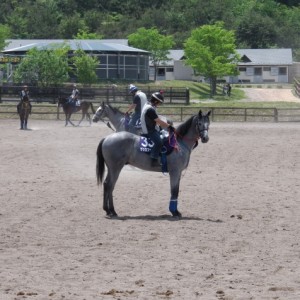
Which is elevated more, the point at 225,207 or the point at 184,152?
the point at 184,152

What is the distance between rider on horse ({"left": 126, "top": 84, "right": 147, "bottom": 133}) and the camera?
65.8 ft

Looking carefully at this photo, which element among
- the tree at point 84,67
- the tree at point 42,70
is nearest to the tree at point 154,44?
the tree at point 84,67

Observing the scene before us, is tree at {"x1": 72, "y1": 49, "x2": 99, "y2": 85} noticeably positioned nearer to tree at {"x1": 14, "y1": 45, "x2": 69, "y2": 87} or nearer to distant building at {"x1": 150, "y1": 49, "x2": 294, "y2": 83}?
tree at {"x1": 14, "y1": 45, "x2": 69, "y2": 87}

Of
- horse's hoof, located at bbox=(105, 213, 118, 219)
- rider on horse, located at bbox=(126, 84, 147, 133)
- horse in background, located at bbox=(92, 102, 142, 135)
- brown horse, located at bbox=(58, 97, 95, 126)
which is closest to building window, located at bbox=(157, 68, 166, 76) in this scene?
brown horse, located at bbox=(58, 97, 95, 126)

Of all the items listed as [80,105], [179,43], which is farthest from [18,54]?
[179,43]

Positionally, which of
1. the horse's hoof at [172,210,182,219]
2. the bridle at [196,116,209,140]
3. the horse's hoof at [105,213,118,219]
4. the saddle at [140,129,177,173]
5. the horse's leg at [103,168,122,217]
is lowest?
the horse's hoof at [105,213,118,219]

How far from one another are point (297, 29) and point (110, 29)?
33.2 m

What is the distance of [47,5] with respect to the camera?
17550 centimetres

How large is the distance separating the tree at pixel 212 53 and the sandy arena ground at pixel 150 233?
6586cm

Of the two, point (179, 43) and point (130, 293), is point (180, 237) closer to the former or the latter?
point (130, 293)

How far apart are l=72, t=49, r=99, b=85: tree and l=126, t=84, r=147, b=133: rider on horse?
61.8 meters

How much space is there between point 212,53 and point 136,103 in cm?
7399

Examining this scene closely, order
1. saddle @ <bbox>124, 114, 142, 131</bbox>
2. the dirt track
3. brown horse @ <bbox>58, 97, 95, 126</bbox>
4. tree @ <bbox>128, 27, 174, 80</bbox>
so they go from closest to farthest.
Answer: saddle @ <bbox>124, 114, 142, 131</bbox> < brown horse @ <bbox>58, 97, 95, 126</bbox> < the dirt track < tree @ <bbox>128, 27, 174, 80</bbox>

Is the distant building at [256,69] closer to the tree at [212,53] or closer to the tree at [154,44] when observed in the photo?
the tree at [154,44]
